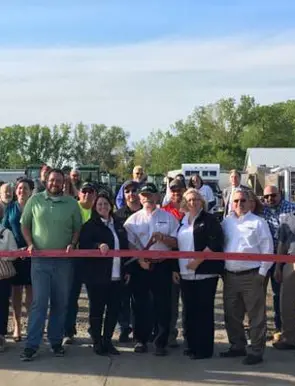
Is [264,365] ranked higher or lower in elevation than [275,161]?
lower

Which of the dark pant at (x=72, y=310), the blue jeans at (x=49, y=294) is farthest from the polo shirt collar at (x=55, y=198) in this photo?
the dark pant at (x=72, y=310)

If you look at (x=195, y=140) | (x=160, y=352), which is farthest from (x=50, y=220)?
(x=195, y=140)

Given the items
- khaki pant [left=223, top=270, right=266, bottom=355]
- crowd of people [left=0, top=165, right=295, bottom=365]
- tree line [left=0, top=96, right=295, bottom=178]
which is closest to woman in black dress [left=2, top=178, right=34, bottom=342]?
crowd of people [left=0, top=165, right=295, bottom=365]

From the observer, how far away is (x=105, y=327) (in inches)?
249

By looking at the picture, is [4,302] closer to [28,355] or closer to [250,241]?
[28,355]

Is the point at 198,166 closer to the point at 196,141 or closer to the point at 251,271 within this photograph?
the point at 251,271

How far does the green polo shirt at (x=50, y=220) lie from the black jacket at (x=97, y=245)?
0.17m

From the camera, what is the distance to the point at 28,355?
6.11 meters

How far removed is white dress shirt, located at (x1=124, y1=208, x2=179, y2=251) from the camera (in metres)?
6.37

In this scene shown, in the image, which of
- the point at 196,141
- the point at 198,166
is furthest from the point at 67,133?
the point at 198,166

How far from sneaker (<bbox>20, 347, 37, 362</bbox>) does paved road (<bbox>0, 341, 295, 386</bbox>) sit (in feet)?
0.18

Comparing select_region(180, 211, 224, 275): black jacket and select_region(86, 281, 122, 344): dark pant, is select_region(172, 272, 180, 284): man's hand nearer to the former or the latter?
select_region(180, 211, 224, 275): black jacket

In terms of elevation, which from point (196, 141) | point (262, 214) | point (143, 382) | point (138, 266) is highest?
point (196, 141)

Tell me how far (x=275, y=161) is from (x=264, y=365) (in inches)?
1623
